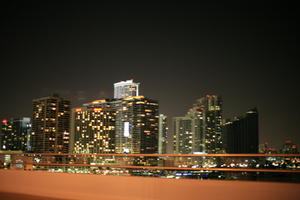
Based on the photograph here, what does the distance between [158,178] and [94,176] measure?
2413 mm

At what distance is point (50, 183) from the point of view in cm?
1253

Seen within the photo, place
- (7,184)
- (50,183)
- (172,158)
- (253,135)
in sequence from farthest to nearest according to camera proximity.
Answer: (253,135), (7,184), (50,183), (172,158)

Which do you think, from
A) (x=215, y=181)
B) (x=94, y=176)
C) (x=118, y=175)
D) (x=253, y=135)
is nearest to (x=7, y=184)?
(x=94, y=176)

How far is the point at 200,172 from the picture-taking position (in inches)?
393

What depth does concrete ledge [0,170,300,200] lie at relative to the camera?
8570mm

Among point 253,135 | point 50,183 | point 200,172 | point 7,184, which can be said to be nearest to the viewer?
point 200,172

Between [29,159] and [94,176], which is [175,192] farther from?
[29,159]

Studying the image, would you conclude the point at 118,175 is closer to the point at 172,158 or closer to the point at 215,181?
the point at 172,158

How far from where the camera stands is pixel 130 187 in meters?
10.6

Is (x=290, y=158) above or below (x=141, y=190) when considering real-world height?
above

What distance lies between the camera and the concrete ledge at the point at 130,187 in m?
8.57

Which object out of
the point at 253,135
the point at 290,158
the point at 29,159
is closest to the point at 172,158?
the point at 290,158

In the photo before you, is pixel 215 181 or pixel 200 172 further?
pixel 200 172

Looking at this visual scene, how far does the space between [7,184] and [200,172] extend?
304 inches
